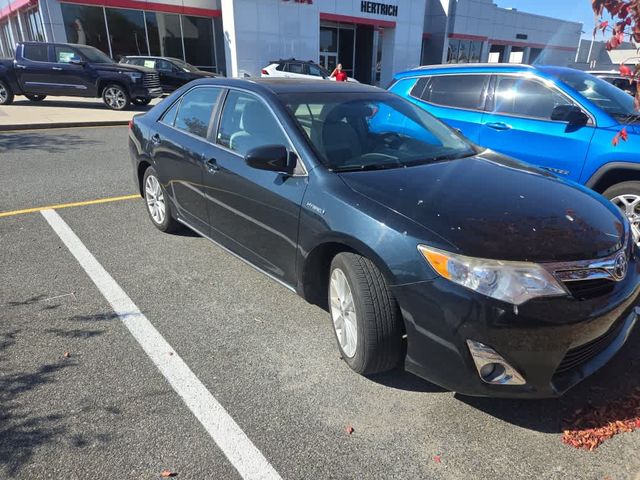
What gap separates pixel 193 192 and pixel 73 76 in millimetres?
13151

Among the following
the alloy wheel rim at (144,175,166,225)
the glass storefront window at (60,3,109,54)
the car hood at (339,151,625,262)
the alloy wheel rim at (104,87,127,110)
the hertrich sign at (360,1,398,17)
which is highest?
the hertrich sign at (360,1,398,17)

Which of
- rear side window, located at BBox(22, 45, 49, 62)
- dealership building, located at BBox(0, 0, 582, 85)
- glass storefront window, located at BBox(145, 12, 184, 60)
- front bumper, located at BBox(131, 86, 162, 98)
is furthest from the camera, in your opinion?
glass storefront window, located at BBox(145, 12, 184, 60)

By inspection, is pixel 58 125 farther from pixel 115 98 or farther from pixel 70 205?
pixel 70 205

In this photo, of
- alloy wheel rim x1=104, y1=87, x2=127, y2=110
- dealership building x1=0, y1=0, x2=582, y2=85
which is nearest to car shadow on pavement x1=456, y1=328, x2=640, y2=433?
alloy wheel rim x1=104, y1=87, x2=127, y2=110

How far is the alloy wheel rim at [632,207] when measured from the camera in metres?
4.46

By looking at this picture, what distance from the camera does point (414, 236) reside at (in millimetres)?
2395

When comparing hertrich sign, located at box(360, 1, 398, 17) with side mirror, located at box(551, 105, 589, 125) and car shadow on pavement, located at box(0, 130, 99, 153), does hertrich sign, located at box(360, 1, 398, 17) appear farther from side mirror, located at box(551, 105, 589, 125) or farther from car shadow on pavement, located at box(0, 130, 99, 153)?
side mirror, located at box(551, 105, 589, 125)

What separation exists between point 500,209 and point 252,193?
167 centimetres

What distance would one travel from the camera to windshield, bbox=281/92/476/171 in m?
3.21

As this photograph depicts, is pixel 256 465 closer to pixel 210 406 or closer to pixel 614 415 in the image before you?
pixel 210 406

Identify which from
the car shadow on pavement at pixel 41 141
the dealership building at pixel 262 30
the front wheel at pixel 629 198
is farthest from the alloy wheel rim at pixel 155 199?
the dealership building at pixel 262 30

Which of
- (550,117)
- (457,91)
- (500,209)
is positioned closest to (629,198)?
(550,117)

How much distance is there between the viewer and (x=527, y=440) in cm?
238

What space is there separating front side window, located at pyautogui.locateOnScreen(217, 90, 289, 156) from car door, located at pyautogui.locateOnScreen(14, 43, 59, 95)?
13.7m
